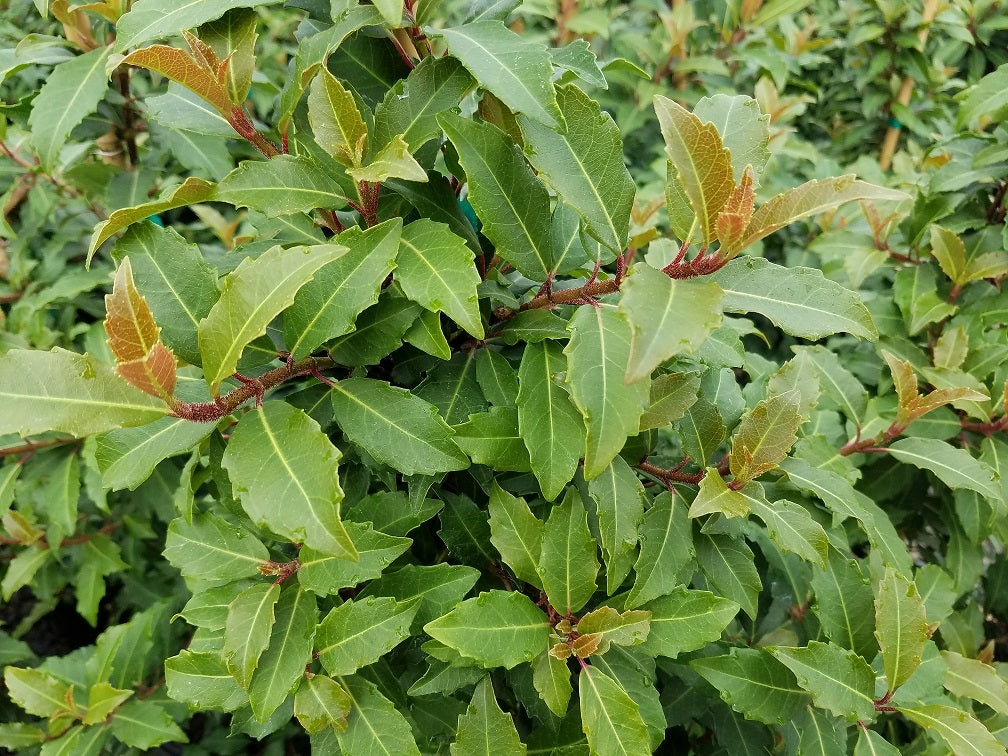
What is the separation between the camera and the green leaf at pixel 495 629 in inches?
39.0

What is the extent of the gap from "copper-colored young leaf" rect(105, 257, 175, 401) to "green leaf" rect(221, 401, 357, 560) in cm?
13

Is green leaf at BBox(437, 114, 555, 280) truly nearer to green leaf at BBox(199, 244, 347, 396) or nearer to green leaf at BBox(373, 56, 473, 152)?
green leaf at BBox(373, 56, 473, 152)

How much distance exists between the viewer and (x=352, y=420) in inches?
40.7

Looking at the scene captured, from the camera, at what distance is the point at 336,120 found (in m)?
0.99

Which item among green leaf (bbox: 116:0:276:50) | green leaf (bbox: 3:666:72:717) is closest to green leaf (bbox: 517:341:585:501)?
green leaf (bbox: 116:0:276:50)

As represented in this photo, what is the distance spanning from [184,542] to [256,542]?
13 cm

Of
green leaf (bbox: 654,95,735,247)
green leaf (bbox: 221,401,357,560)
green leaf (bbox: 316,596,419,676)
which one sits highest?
green leaf (bbox: 654,95,735,247)

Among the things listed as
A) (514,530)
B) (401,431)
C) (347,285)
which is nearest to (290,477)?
(401,431)

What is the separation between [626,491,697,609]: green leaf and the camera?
110 centimetres

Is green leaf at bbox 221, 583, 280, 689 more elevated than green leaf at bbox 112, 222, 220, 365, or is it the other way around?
green leaf at bbox 112, 222, 220, 365

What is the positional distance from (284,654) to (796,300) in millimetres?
943

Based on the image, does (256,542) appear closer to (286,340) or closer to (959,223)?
(286,340)

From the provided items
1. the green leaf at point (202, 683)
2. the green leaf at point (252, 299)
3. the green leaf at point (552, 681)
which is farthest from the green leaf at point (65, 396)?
the green leaf at point (552, 681)

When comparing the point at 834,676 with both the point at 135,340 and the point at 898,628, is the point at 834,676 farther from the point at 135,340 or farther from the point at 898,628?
the point at 135,340
